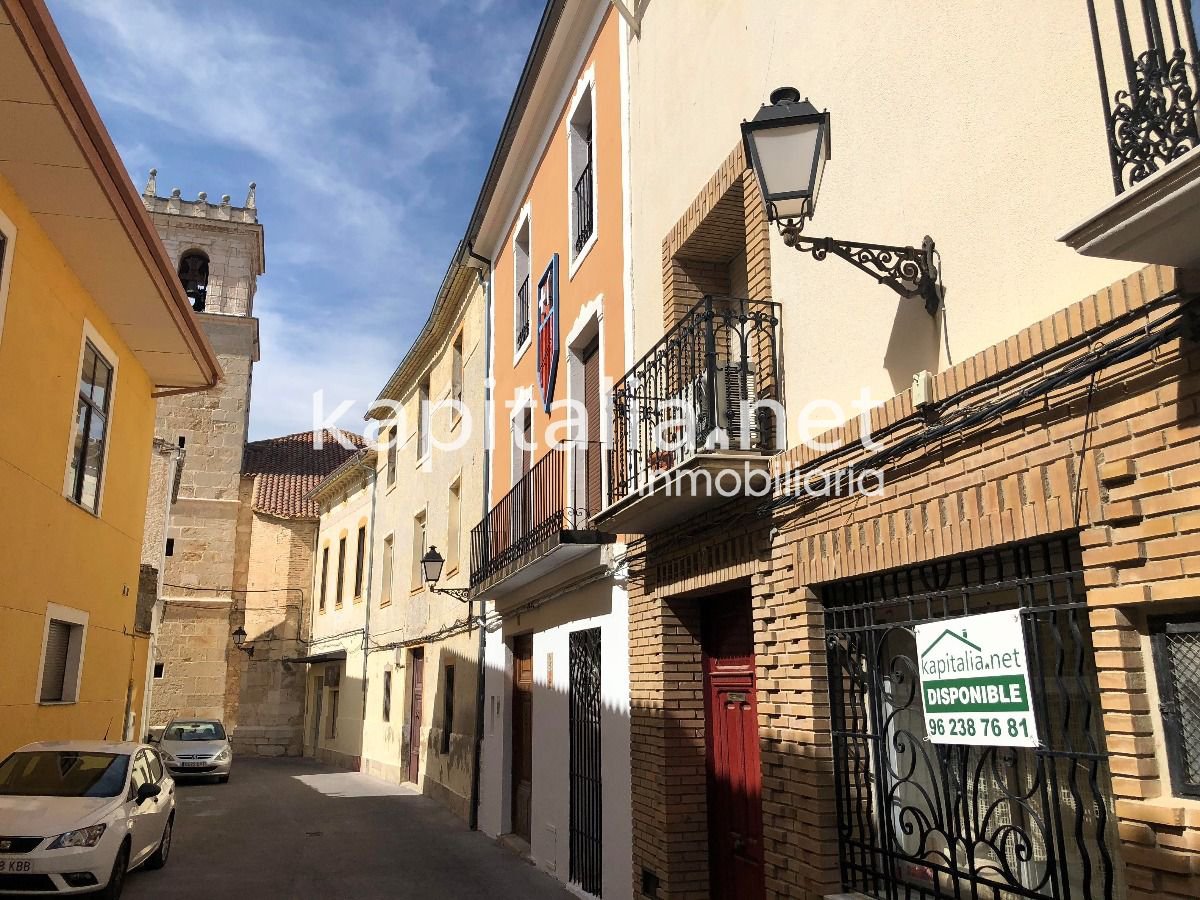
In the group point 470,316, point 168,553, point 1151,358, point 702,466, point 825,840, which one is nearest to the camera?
point 1151,358

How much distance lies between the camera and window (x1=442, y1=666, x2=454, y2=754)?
604 inches

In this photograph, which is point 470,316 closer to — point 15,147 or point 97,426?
point 97,426

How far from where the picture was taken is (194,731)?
65.9ft

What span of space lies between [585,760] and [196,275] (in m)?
23.4

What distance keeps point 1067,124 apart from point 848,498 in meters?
2.04

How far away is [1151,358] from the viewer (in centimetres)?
313

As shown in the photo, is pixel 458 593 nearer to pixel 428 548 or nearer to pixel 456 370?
pixel 428 548

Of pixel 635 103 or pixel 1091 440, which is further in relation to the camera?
pixel 635 103

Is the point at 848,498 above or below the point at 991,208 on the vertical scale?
below

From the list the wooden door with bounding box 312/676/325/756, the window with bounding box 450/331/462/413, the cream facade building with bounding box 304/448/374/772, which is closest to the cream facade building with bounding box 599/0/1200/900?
the window with bounding box 450/331/462/413

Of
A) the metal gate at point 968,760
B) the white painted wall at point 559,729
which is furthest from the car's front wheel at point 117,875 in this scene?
the metal gate at point 968,760

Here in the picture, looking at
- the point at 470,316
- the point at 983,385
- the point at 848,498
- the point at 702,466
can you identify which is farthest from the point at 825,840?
the point at 470,316

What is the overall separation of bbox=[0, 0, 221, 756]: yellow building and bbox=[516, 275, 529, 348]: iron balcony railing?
12.8 ft

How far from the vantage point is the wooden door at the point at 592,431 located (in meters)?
9.12
